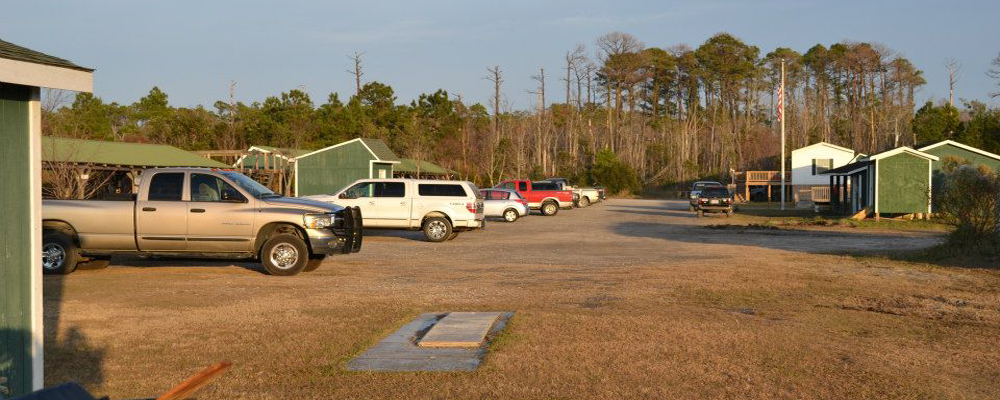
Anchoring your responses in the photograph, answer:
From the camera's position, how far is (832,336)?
943cm

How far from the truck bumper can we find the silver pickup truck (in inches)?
0.7

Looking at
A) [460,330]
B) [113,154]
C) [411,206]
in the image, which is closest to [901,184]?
[411,206]

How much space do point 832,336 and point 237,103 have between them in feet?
241

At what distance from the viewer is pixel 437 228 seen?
2467 centimetres

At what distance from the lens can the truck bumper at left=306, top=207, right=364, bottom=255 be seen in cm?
1533

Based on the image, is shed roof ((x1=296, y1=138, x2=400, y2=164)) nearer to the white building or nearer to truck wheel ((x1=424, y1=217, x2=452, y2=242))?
truck wheel ((x1=424, y1=217, x2=452, y2=242))

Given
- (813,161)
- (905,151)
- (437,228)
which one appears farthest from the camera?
(813,161)

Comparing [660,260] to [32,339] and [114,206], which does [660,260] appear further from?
[32,339]

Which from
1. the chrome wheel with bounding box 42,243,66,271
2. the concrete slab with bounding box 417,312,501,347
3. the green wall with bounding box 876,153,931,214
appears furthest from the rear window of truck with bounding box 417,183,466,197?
the green wall with bounding box 876,153,931,214

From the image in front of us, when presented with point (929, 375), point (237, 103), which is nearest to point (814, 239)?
point (929, 375)

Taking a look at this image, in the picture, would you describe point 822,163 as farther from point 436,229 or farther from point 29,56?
point 29,56

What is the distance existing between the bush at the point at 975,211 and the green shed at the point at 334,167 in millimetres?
32804

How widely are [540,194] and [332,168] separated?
11716mm

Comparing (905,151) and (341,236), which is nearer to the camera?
(341,236)
